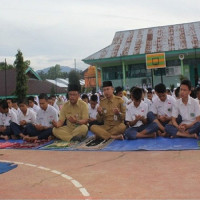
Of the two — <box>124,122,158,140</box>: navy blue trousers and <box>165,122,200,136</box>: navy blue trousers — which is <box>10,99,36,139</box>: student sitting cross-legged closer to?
<box>124,122,158,140</box>: navy blue trousers

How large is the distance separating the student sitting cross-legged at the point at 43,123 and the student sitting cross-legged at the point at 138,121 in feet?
6.13

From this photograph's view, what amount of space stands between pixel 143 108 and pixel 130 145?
97cm

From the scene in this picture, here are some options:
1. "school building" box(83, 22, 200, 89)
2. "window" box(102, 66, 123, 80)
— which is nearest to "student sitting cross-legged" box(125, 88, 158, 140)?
"school building" box(83, 22, 200, 89)

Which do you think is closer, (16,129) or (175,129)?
(175,129)

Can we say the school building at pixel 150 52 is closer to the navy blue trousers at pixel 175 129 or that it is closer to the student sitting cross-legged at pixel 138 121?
the student sitting cross-legged at pixel 138 121

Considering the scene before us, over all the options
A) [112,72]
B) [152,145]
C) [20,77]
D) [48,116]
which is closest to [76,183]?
[152,145]

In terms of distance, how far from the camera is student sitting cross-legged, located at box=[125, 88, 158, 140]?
6.61 metres

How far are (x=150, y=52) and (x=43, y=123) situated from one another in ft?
42.4

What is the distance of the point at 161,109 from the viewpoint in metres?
7.05

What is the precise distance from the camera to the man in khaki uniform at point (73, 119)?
7.03m

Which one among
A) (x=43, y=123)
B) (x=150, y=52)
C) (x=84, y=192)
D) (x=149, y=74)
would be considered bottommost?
(x=84, y=192)

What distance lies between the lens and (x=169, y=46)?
19.8 m

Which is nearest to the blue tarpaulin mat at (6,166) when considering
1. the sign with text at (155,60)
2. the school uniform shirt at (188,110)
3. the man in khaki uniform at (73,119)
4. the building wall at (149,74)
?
the man in khaki uniform at (73,119)

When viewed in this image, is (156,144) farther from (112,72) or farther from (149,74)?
(112,72)
